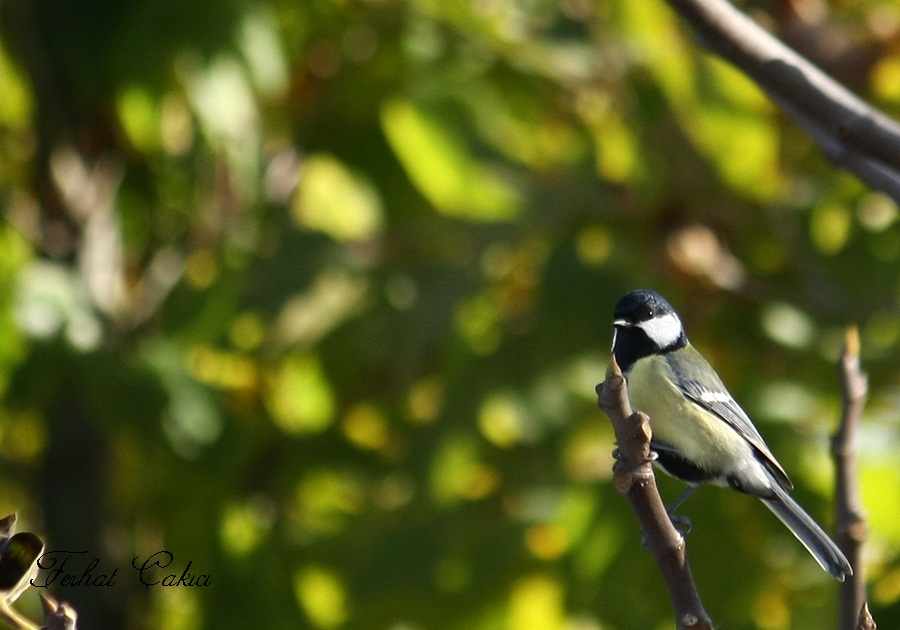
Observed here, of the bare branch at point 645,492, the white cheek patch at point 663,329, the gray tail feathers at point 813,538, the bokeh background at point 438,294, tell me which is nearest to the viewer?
the bare branch at point 645,492

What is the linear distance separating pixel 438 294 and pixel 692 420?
162 cm

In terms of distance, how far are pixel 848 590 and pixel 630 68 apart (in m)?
2.03

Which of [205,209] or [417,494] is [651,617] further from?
[205,209]

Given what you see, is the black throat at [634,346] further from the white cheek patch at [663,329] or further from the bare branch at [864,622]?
the bare branch at [864,622]

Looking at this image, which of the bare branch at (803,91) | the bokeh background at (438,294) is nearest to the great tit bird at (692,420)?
the bare branch at (803,91)

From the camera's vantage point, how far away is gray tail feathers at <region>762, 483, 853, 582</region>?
4.05 feet

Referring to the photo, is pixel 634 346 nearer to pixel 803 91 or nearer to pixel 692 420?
pixel 692 420

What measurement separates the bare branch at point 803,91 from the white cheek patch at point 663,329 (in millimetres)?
377

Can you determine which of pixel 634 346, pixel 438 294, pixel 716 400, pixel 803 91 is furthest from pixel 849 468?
pixel 438 294

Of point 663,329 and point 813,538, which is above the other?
point 663,329

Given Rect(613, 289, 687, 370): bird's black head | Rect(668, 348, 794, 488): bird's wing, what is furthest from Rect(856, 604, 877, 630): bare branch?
Rect(613, 289, 687, 370): bird's black head

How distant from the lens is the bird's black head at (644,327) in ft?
4.14

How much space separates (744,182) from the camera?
115 inches

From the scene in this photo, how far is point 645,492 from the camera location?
1.03 m
